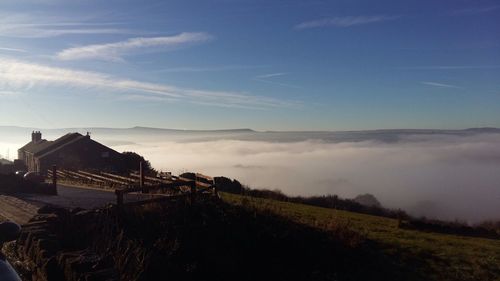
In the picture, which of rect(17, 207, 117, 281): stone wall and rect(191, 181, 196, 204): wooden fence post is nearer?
rect(17, 207, 117, 281): stone wall

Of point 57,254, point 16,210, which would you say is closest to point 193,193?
point 16,210

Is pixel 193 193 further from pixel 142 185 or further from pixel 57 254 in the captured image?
pixel 57 254

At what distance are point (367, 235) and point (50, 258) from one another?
11.3 m

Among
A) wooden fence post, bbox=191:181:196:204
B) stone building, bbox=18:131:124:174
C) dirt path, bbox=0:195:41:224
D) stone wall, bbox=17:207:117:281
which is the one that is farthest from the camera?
stone building, bbox=18:131:124:174

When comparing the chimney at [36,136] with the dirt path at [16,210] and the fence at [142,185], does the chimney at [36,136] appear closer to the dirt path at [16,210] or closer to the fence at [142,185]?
the fence at [142,185]

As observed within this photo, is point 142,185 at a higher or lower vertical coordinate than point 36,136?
lower

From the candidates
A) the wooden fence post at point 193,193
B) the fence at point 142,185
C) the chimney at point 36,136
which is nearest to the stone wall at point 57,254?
the fence at point 142,185

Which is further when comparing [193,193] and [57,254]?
[193,193]

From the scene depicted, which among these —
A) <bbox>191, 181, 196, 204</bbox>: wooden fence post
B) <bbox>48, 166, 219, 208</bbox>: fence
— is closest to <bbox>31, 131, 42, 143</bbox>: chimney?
<bbox>48, 166, 219, 208</bbox>: fence

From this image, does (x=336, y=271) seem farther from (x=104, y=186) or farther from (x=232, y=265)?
(x=104, y=186)

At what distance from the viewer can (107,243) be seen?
10.5 meters

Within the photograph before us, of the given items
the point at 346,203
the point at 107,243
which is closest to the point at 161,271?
the point at 107,243

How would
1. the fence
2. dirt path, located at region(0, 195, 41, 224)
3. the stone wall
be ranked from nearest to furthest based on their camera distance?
the stone wall → dirt path, located at region(0, 195, 41, 224) → the fence

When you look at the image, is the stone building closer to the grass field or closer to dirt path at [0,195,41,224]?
dirt path at [0,195,41,224]
